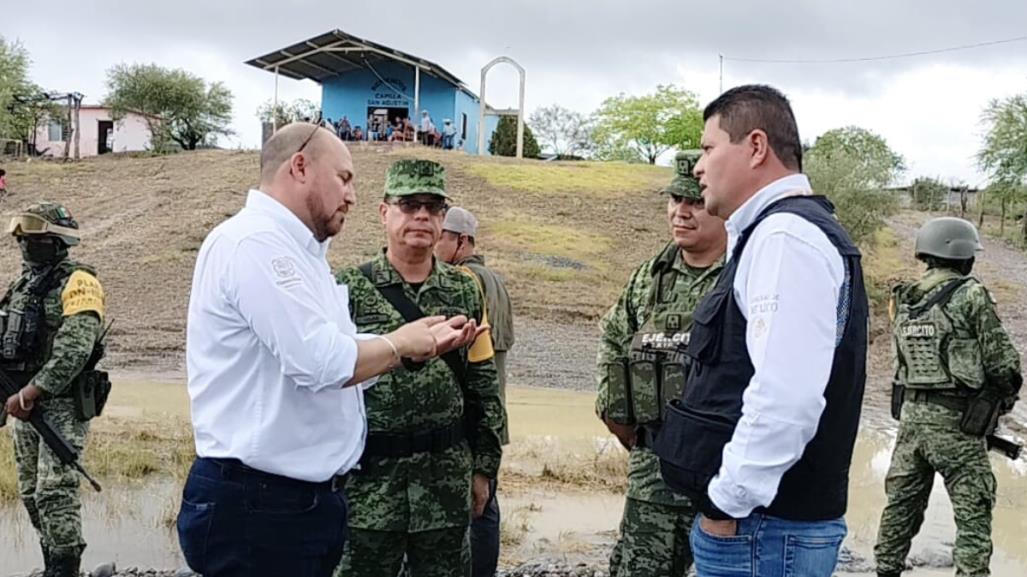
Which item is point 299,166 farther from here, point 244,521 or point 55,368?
point 55,368

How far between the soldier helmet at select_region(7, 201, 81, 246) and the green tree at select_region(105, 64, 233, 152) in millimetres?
38223

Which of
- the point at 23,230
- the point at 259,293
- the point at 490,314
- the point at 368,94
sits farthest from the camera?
the point at 368,94

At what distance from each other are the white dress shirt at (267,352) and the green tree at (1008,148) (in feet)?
99.2

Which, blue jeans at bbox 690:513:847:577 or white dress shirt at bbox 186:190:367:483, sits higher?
white dress shirt at bbox 186:190:367:483

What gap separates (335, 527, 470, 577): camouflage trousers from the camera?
3342 mm

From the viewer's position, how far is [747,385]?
7.59ft

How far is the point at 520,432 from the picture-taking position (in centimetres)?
973

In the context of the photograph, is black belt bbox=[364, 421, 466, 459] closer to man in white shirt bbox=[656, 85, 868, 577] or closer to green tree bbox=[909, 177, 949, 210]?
man in white shirt bbox=[656, 85, 868, 577]

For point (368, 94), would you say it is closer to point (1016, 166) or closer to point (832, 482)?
point (1016, 166)

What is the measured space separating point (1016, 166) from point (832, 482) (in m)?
30.6

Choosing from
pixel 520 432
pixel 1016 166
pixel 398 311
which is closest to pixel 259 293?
pixel 398 311

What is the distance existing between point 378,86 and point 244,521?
34.4 meters

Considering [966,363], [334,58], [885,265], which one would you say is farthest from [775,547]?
[334,58]

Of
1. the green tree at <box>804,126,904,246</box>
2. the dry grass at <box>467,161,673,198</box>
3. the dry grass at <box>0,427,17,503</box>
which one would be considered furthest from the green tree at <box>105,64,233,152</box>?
the dry grass at <box>0,427,17,503</box>
